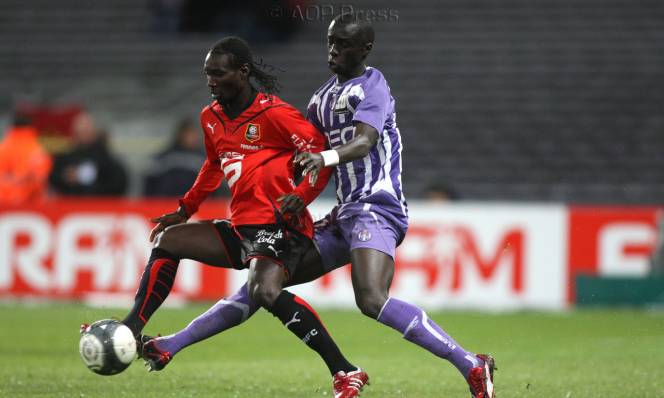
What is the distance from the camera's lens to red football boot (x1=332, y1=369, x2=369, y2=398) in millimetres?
6109

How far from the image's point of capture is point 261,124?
6.43 meters

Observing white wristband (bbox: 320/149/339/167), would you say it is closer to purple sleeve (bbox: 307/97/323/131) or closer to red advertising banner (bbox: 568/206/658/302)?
purple sleeve (bbox: 307/97/323/131)

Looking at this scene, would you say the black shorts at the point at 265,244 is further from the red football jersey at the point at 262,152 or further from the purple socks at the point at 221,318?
the purple socks at the point at 221,318

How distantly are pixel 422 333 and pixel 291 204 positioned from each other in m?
0.95

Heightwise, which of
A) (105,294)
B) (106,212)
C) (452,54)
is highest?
(452,54)

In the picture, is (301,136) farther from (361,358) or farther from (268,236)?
(361,358)

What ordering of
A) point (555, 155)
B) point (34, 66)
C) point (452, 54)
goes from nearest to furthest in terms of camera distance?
point (555, 155), point (452, 54), point (34, 66)

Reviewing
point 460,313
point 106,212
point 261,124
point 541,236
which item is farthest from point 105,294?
point 261,124

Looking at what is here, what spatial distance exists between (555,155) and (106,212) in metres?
7.21

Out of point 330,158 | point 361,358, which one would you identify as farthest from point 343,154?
point 361,358

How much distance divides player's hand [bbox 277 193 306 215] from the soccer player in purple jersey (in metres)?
0.32

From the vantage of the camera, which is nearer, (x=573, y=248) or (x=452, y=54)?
(x=573, y=248)

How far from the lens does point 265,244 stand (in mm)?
6316

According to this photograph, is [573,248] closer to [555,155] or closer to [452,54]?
[555,155]
